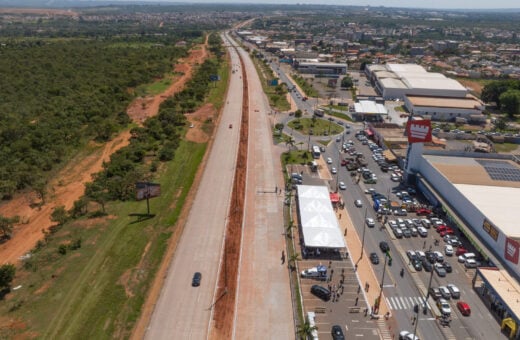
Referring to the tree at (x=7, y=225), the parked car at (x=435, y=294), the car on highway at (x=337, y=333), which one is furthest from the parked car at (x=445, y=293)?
the tree at (x=7, y=225)

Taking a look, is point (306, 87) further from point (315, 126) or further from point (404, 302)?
point (404, 302)

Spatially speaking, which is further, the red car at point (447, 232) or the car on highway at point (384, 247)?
the red car at point (447, 232)

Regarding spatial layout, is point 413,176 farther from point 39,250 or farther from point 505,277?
point 39,250

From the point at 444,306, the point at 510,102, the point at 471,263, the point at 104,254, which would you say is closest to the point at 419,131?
the point at 471,263

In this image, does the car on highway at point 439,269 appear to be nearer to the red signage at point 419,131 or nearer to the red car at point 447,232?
the red car at point 447,232

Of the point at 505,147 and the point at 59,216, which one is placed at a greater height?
the point at 505,147

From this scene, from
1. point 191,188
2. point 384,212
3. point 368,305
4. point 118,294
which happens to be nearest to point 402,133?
point 384,212
